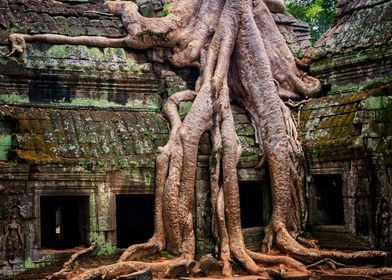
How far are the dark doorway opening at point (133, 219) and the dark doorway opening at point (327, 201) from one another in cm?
315

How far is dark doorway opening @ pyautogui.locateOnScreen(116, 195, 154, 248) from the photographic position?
15133 millimetres

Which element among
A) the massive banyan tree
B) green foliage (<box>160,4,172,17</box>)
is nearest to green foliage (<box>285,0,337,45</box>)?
the massive banyan tree

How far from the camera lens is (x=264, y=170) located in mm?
13852

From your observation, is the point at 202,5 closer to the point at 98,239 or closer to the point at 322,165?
the point at 322,165

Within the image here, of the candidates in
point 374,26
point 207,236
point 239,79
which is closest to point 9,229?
point 207,236

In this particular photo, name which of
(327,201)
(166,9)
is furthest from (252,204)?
(166,9)

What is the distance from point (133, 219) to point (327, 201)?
3.68 metres

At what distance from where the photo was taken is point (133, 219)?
1528 centimetres

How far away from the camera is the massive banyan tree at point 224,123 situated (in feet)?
41.2

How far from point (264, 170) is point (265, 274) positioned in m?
2.20

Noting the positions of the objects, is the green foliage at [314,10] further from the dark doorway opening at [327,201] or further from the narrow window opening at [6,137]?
the narrow window opening at [6,137]

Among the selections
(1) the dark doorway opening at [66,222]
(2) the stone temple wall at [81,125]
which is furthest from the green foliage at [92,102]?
(1) the dark doorway opening at [66,222]

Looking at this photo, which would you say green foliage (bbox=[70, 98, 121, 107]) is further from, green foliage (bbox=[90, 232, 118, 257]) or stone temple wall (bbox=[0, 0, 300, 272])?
green foliage (bbox=[90, 232, 118, 257])

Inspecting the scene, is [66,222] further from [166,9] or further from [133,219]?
[166,9]
